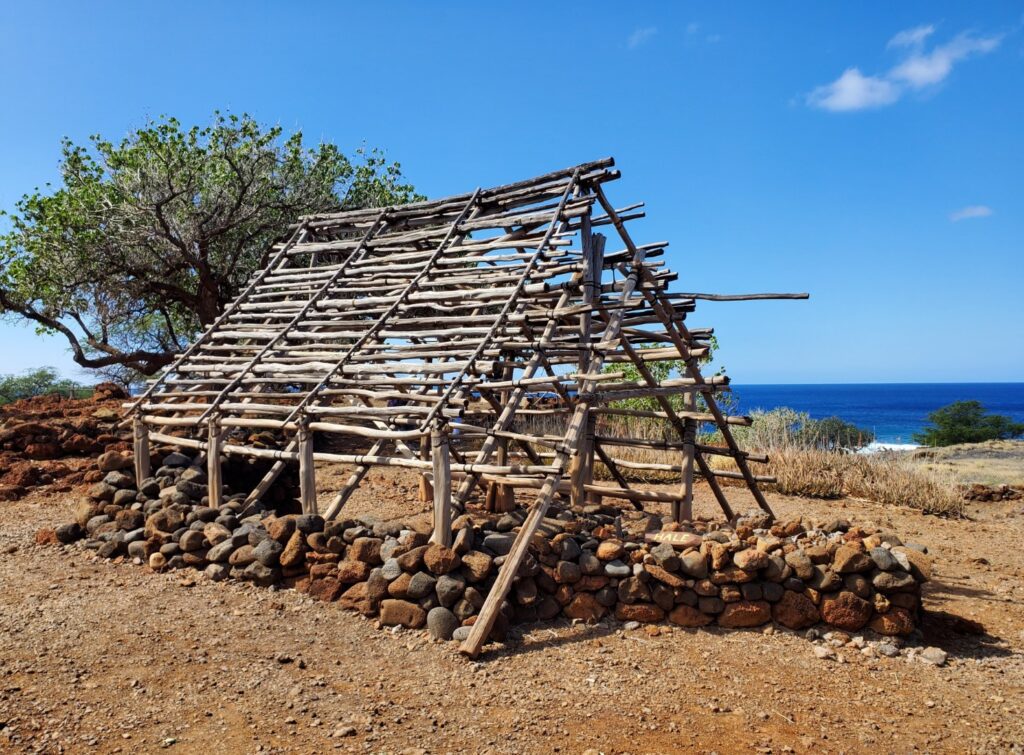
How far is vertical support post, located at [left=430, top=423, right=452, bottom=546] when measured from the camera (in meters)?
5.68

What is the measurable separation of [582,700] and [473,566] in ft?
4.50

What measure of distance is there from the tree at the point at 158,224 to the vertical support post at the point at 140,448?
22.8 ft

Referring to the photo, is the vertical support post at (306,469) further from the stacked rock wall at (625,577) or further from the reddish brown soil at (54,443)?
the reddish brown soil at (54,443)

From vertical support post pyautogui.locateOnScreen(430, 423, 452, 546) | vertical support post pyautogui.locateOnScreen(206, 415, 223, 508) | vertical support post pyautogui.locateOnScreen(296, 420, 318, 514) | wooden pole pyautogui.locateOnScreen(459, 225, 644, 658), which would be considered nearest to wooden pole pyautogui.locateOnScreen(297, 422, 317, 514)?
vertical support post pyautogui.locateOnScreen(296, 420, 318, 514)

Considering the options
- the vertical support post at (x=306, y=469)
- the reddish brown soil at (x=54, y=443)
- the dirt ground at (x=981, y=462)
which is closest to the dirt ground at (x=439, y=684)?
the vertical support post at (x=306, y=469)

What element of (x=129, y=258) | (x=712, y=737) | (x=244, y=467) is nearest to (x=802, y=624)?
(x=712, y=737)

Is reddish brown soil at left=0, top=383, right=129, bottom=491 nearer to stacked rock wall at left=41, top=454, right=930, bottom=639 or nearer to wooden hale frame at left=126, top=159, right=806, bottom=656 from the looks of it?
wooden hale frame at left=126, top=159, right=806, bottom=656

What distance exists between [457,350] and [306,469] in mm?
1745

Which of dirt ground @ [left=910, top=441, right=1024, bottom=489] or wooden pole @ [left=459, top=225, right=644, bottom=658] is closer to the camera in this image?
wooden pole @ [left=459, top=225, right=644, bottom=658]

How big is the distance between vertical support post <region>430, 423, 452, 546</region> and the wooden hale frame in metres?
0.01

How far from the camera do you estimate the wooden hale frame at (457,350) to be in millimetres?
6297

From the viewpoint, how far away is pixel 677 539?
19.2 feet

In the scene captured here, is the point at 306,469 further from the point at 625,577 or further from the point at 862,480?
the point at 862,480

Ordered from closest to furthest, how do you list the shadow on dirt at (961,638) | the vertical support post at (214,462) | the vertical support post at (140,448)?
the shadow on dirt at (961,638) < the vertical support post at (214,462) < the vertical support post at (140,448)
